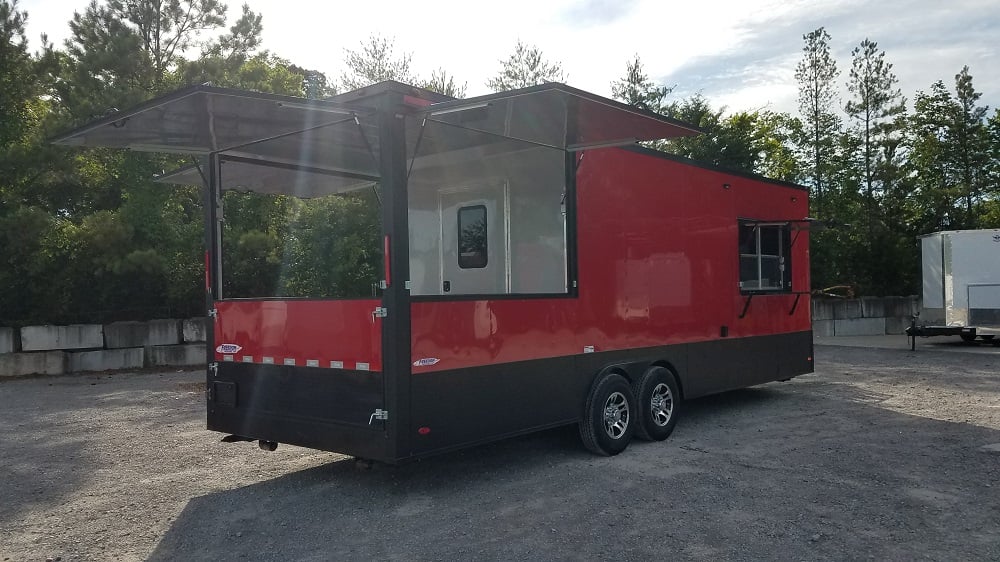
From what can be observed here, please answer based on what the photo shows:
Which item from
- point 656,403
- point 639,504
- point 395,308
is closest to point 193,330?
point 656,403

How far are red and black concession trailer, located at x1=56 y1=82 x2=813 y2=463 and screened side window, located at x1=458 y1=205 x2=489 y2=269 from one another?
2 centimetres

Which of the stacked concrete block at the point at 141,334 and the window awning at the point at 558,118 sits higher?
the window awning at the point at 558,118

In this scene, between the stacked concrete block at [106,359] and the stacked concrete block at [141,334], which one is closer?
the stacked concrete block at [106,359]

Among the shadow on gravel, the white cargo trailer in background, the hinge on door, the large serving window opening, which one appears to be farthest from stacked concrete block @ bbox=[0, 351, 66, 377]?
the white cargo trailer in background

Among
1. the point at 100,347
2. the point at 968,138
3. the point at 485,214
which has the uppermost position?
the point at 968,138

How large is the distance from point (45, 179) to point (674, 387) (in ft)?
42.2

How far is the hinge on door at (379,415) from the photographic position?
17.1 feet

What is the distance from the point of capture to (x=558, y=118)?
584 cm

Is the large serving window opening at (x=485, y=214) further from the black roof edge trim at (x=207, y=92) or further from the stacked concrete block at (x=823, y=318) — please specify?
the stacked concrete block at (x=823, y=318)

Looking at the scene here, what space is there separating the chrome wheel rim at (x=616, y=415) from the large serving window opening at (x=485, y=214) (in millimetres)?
1155

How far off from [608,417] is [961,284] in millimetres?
12981

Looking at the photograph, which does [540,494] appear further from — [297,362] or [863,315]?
[863,315]

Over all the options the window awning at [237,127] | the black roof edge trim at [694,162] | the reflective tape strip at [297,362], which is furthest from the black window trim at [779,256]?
the reflective tape strip at [297,362]

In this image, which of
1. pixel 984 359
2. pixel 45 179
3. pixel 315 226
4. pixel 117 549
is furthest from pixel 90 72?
pixel 984 359
